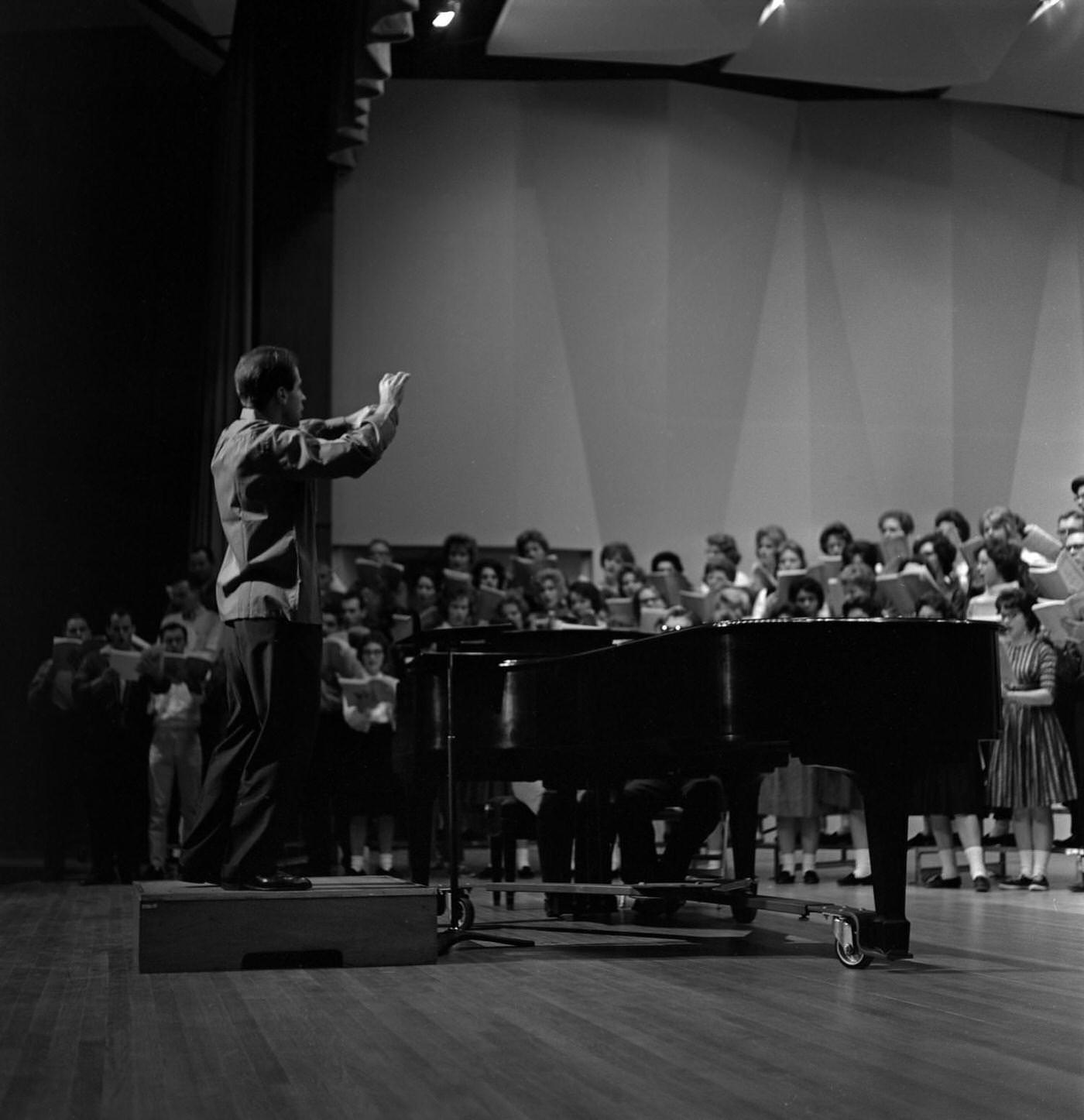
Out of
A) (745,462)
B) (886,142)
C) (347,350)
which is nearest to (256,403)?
(347,350)

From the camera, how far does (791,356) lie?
9.99 m

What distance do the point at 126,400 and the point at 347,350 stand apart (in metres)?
2.28

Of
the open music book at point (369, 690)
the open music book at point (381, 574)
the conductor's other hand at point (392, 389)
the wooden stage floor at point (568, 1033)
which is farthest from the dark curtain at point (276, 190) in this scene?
the wooden stage floor at point (568, 1033)

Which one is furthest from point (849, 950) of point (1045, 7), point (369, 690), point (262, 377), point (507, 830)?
point (1045, 7)

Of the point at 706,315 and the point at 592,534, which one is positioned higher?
the point at 706,315

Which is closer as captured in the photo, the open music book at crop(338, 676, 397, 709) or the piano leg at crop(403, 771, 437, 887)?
the piano leg at crop(403, 771, 437, 887)

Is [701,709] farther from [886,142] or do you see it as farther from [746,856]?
[886,142]

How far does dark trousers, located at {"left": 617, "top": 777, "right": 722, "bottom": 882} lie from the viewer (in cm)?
451

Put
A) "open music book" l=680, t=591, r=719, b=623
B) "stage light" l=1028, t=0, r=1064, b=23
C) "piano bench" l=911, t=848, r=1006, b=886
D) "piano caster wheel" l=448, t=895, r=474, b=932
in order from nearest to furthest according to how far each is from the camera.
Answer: "piano caster wheel" l=448, t=895, r=474, b=932 → "piano bench" l=911, t=848, r=1006, b=886 → "open music book" l=680, t=591, r=719, b=623 → "stage light" l=1028, t=0, r=1064, b=23

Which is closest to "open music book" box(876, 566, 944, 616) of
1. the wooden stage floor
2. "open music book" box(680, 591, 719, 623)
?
"open music book" box(680, 591, 719, 623)

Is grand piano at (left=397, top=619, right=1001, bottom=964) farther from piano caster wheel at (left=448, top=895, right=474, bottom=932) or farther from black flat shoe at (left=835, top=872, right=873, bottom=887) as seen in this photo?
black flat shoe at (left=835, top=872, right=873, bottom=887)

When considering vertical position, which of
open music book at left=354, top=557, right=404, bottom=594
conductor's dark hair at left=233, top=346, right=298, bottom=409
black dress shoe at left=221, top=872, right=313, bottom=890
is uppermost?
open music book at left=354, top=557, right=404, bottom=594

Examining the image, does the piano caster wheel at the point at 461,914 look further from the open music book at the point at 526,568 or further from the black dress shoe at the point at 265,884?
the open music book at the point at 526,568

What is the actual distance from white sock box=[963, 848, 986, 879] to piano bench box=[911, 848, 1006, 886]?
4cm
